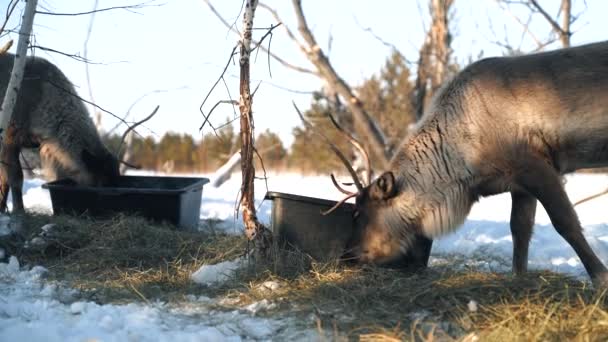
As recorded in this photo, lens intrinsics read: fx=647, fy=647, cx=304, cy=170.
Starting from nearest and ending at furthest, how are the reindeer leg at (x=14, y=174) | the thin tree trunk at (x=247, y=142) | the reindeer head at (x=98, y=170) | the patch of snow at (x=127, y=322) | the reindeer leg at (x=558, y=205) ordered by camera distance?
the patch of snow at (x=127, y=322) < the reindeer leg at (x=558, y=205) < the thin tree trunk at (x=247, y=142) < the reindeer head at (x=98, y=170) < the reindeer leg at (x=14, y=174)

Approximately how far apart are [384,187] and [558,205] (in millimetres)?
1179

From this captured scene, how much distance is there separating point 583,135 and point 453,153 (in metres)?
0.87

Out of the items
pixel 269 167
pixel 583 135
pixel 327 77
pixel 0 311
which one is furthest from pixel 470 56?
pixel 269 167

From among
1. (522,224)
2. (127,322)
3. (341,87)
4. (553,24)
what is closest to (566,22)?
(553,24)

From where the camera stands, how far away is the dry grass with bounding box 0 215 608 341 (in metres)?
2.99

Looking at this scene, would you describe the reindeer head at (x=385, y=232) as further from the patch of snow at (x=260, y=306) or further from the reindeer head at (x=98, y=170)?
the reindeer head at (x=98, y=170)

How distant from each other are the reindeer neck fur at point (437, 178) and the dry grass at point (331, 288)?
414 mm

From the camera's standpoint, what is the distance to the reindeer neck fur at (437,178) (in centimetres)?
464

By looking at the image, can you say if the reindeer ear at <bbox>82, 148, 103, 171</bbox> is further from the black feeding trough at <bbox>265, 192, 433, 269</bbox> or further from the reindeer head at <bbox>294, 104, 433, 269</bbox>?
the reindeer head at <bbox>294, 104, 433, 269</bbox>

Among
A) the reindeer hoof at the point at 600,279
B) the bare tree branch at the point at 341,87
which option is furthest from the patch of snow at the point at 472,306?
the bare tree branch at the point at 341,87

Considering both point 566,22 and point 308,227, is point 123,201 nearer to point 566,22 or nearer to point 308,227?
point 308,227

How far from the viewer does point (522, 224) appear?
496 cm

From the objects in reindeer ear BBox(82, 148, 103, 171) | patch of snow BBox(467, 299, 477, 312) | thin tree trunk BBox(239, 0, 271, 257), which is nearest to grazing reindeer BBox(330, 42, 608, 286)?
thin tree trunk BBox(239, 0, 271, 257)

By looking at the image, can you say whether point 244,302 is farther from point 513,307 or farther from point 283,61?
point 283,61
